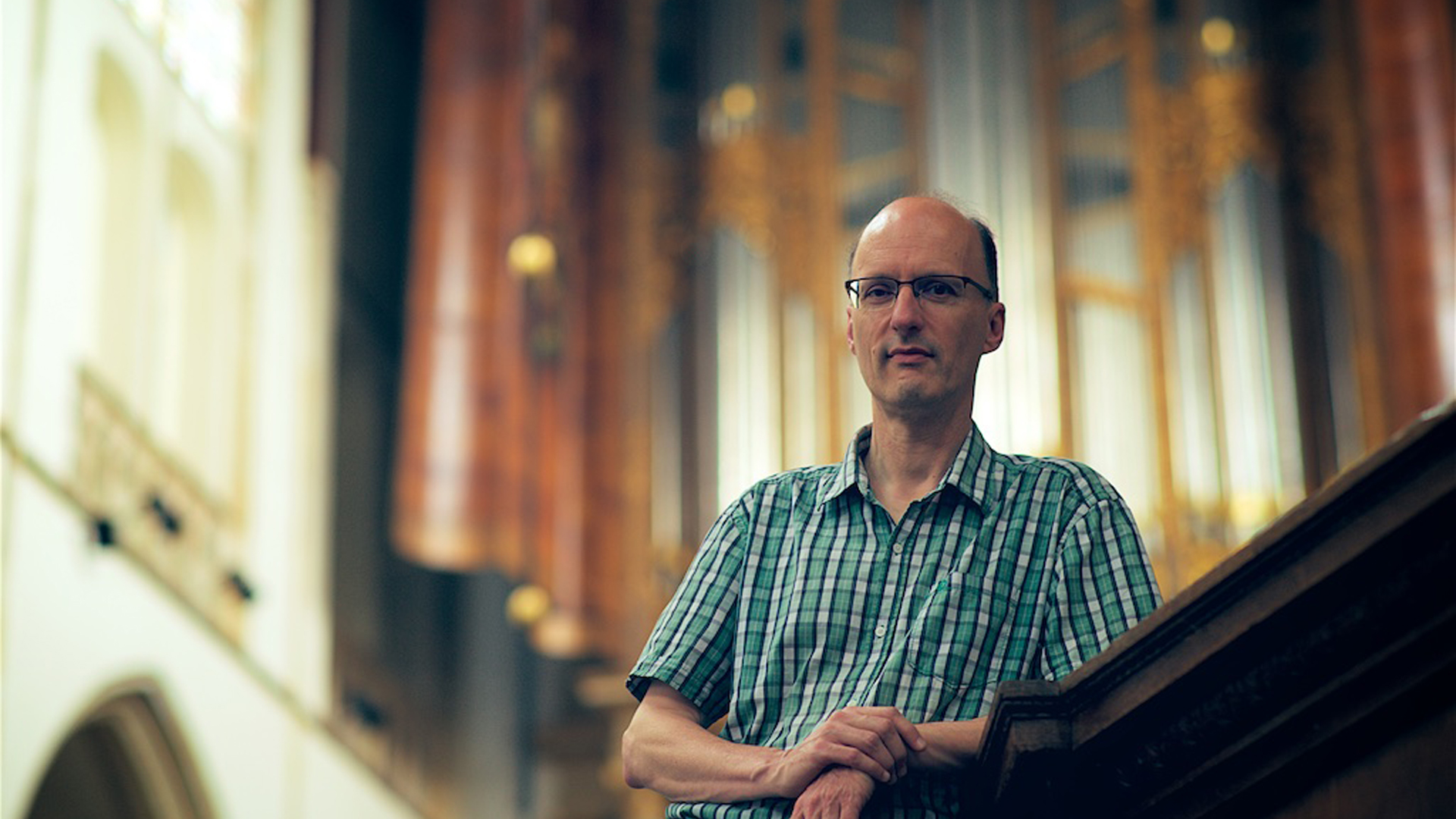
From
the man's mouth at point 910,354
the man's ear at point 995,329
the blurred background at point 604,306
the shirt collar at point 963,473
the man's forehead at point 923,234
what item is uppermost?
the blurred background at point 604,306

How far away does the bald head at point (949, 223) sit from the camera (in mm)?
2145

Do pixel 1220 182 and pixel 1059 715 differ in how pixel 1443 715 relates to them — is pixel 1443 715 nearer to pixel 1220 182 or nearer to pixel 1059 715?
pixel 1059 715

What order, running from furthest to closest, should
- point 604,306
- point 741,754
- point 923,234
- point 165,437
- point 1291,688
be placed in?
point 604,306, point 165,437, point 923,234, point 741,754, point 1291,688

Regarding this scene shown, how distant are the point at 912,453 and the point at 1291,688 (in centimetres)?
51

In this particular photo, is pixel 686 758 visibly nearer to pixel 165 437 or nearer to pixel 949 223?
pixel 949 223

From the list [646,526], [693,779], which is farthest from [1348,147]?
[693,779]

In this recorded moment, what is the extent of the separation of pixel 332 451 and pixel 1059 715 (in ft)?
23.8

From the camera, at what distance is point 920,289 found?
2129 millimetres

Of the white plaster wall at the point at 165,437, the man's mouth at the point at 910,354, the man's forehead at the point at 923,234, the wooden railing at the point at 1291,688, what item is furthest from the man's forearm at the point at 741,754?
the white plaster wall at the point at 165,437

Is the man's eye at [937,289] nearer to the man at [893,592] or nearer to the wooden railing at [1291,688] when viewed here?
the man at [893,592]

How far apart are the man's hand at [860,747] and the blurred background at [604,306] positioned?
5.04 m

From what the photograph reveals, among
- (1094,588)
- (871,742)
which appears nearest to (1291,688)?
(1094,588)

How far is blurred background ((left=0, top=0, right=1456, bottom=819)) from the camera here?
24.4 feet

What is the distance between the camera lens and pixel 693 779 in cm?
205
